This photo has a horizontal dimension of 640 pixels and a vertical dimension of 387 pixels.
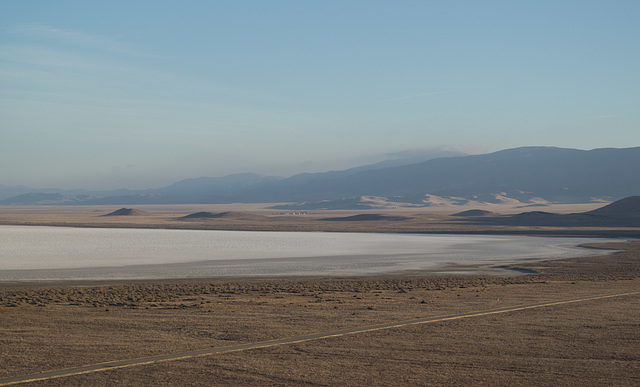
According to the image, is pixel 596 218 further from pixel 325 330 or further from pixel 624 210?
pixel 325 330

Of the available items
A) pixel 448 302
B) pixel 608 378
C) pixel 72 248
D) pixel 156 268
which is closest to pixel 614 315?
pixel 448 302

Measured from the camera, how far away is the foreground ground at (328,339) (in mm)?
8820

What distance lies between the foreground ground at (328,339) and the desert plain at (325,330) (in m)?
0.03

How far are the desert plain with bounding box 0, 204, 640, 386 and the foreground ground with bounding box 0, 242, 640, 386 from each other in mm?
27

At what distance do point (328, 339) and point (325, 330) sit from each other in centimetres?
98

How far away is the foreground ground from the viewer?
8820 millimetres

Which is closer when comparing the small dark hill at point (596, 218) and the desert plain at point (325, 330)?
the desert plain at point (325, 330)

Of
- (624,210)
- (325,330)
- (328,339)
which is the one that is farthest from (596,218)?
(328,339)

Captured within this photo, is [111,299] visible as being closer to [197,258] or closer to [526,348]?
[526,348]

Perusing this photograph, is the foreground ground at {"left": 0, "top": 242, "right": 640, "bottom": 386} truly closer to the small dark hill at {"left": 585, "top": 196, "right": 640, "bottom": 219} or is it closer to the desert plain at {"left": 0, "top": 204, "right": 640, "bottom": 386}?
the desert plain at {"left": 0, "top": 204, "right": 640, "bottom": 386}

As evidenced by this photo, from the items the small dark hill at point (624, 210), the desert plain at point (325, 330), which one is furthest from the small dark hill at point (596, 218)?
the desert plain at point (325, 330)

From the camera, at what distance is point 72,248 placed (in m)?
41.6

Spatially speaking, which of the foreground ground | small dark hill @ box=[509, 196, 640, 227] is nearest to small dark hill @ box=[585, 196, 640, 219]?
small dark hill @ box=[509, 196, 640, 227]

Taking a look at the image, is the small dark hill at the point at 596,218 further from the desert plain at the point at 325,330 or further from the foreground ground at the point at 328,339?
the foreground ground at the point at 328,339
